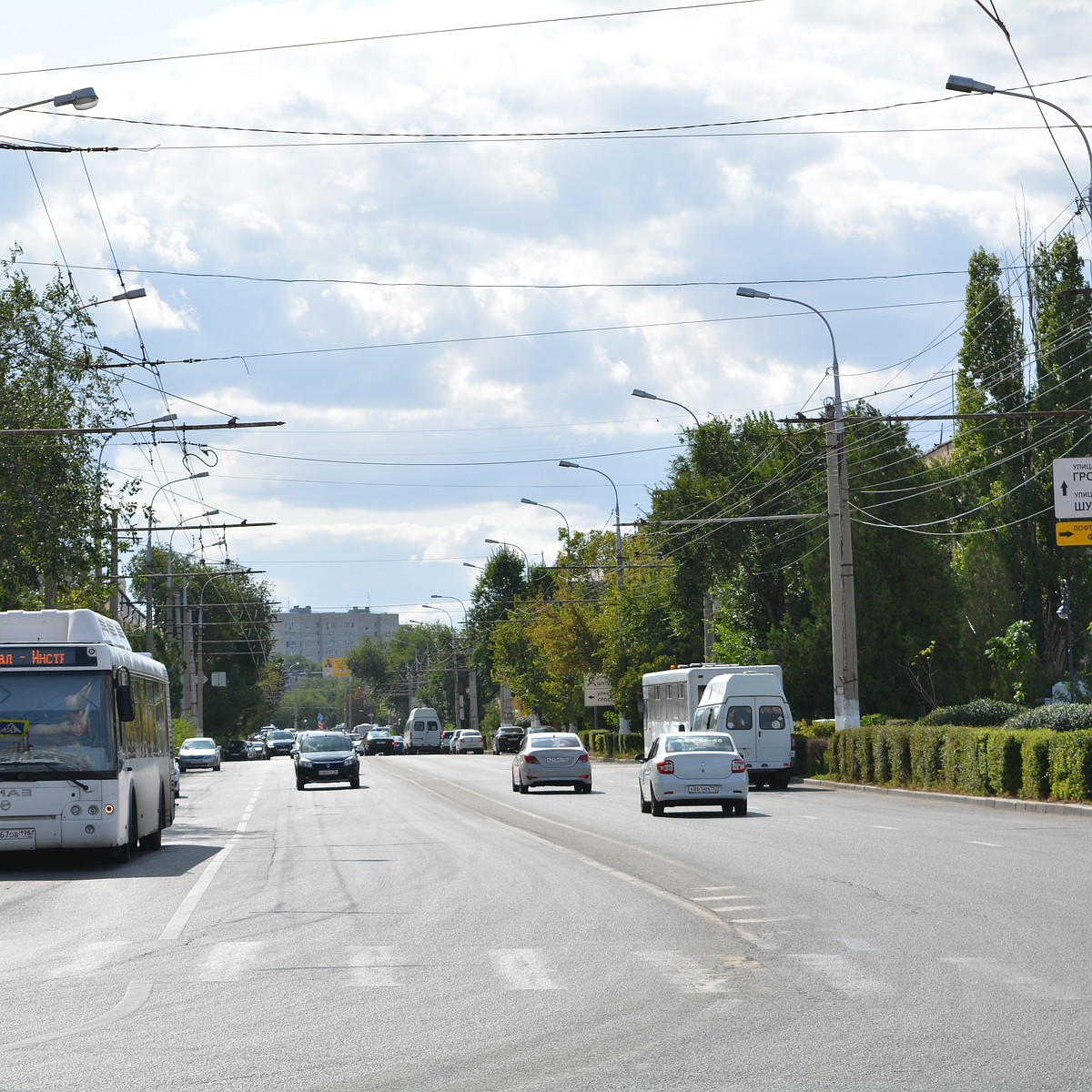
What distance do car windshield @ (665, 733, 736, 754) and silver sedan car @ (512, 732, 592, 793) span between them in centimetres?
1120

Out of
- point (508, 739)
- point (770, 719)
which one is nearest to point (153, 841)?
point (770, 719)

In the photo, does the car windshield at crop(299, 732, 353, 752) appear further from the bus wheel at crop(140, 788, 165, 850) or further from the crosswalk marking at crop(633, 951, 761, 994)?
the crosswalk marking at crop(633, 951, 761, 994)

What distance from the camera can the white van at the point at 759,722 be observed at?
132 ft

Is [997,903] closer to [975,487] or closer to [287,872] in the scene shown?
[287,872]

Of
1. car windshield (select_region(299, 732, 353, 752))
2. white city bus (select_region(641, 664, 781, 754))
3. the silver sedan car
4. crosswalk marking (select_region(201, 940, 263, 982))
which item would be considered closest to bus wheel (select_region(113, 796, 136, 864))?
crosswalk marking (select_region(201, 940, 263, 982))

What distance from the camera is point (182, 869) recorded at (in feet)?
63.2

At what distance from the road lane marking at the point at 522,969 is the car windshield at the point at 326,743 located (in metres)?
37.3

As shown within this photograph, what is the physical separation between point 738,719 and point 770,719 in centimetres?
76

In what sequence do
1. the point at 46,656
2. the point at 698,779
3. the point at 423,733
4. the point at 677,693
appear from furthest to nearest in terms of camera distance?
the point at 423,733 < the point at 677,693 < the point at 698,779 < the point at 46,656

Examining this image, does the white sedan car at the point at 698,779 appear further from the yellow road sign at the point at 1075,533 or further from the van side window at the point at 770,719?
the van side window at the point at 770,719

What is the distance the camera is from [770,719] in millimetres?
40312

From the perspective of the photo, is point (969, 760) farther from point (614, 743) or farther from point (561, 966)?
point (614, 743)

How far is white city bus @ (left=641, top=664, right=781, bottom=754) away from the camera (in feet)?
148

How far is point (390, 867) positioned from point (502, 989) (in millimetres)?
9310
